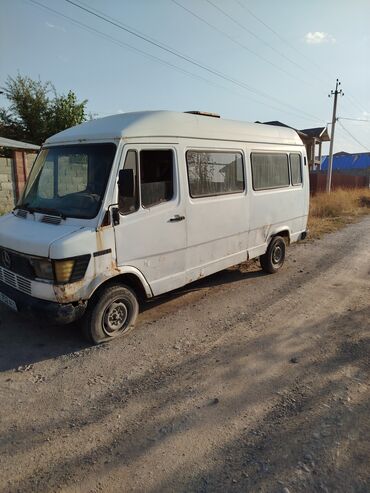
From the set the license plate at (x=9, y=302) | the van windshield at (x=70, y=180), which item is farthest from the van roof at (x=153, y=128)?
the license plate at (x=9, y=302)

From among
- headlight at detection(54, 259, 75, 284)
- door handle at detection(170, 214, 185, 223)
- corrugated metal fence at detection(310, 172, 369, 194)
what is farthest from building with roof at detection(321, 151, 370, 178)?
headlight at detection(54, 259, 75, 284)

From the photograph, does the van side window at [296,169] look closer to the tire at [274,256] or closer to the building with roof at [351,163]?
the tire at [274,256]

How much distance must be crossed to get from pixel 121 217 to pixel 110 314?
114cm

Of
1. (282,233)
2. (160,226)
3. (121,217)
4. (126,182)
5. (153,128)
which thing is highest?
(153,128)

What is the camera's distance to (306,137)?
84.4ft

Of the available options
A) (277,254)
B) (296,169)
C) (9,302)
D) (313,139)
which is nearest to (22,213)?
(9,302)

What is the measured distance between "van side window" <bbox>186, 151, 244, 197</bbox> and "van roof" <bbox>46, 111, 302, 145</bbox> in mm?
260

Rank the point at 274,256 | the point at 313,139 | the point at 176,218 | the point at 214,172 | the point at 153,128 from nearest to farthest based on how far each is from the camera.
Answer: the point at 153,128 < the point at 176,218 < the point at 214,172 < the point at 274,256 < the point at 313,139

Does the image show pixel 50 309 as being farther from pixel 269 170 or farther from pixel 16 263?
pixel 269 170

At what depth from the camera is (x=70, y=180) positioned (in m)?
4.34

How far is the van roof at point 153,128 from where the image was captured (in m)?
4.20

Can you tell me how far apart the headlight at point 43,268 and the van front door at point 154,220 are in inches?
29.2

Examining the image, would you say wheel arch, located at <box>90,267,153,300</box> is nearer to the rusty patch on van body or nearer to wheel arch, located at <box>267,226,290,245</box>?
the rusty patch on van body

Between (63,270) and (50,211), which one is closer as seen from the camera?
(63,270)
